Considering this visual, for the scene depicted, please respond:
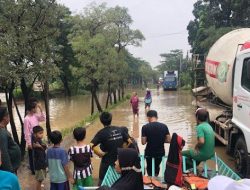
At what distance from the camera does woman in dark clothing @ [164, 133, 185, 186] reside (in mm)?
5480

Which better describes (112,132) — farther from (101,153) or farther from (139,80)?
(139,80)

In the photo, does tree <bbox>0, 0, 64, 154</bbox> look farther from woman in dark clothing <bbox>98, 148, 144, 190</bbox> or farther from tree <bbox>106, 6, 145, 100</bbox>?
tree <bbox>106, 6, 145, 100</bbox>

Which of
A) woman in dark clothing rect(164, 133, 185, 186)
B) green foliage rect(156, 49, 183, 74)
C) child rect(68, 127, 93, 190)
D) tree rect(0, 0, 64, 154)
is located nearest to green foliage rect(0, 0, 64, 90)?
tree rect(0, 0, 64, 154)

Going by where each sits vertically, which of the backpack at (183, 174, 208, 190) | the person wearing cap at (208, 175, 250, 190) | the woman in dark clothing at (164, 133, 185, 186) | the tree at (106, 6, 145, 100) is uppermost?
the tree at (106, 6, 145, 100)

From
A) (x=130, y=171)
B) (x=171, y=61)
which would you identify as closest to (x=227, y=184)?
(x=130, y=171)

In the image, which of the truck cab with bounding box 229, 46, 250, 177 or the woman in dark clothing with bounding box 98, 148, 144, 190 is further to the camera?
the truck cab with bounding box 229, 46, 250, 177

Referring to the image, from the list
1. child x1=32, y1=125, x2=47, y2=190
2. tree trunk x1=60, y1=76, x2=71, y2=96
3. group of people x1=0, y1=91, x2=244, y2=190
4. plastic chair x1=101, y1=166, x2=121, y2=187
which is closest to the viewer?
group of people x1=0, y1=91, x2=244, y2=190

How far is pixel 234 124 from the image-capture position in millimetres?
8898

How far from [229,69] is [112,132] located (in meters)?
4.86

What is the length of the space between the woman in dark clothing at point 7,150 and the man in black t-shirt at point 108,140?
1.44 m

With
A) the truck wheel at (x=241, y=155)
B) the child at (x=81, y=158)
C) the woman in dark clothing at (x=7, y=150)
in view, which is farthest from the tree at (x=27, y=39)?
the truck wheel at (x=241, y=155)

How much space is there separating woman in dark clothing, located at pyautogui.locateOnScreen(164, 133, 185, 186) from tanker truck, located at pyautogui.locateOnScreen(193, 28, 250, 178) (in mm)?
2962

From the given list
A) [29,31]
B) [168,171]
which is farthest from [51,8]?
[168,171]

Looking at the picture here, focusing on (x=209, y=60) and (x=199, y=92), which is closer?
(x=209, y=60)
